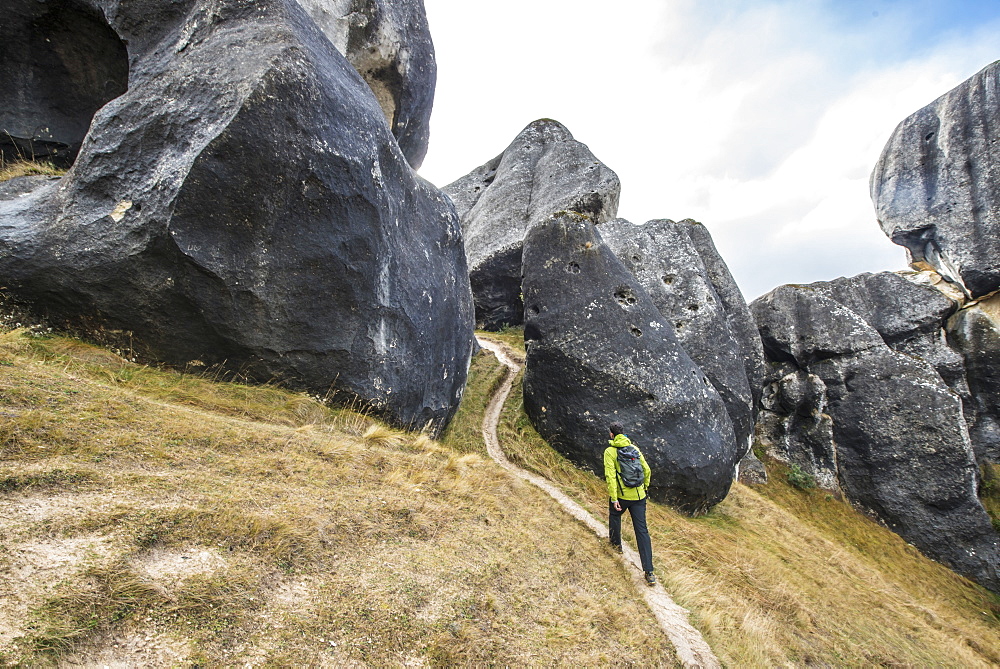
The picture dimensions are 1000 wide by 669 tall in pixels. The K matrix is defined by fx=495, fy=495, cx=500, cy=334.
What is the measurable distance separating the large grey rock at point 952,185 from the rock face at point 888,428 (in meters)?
8.61

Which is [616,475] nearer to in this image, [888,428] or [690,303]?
[690,303]

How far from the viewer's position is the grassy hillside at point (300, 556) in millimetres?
2895

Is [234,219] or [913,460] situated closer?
[234,219]

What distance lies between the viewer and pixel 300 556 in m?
3.86

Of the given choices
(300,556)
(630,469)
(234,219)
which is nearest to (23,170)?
(234,219)

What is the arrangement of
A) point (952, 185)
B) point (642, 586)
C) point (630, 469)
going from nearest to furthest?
point (642, 586) < point (630, 469) < point (952, 185)

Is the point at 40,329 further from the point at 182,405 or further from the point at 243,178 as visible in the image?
the point at 243,178

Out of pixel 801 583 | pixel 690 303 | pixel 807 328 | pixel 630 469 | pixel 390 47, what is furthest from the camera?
pixel 807 328

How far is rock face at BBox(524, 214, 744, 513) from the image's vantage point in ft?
34.6

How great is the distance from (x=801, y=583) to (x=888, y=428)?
952 cm

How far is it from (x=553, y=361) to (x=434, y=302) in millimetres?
3487

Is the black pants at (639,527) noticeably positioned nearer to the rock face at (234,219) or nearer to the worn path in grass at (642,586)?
the worn path in grass at (642,586)

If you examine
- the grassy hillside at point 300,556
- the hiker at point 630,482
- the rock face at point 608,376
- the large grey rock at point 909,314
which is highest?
Result: the large grey rock at point 909,314

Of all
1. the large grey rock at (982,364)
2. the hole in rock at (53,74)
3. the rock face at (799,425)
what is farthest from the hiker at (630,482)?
the large grey rock at (982,364)
